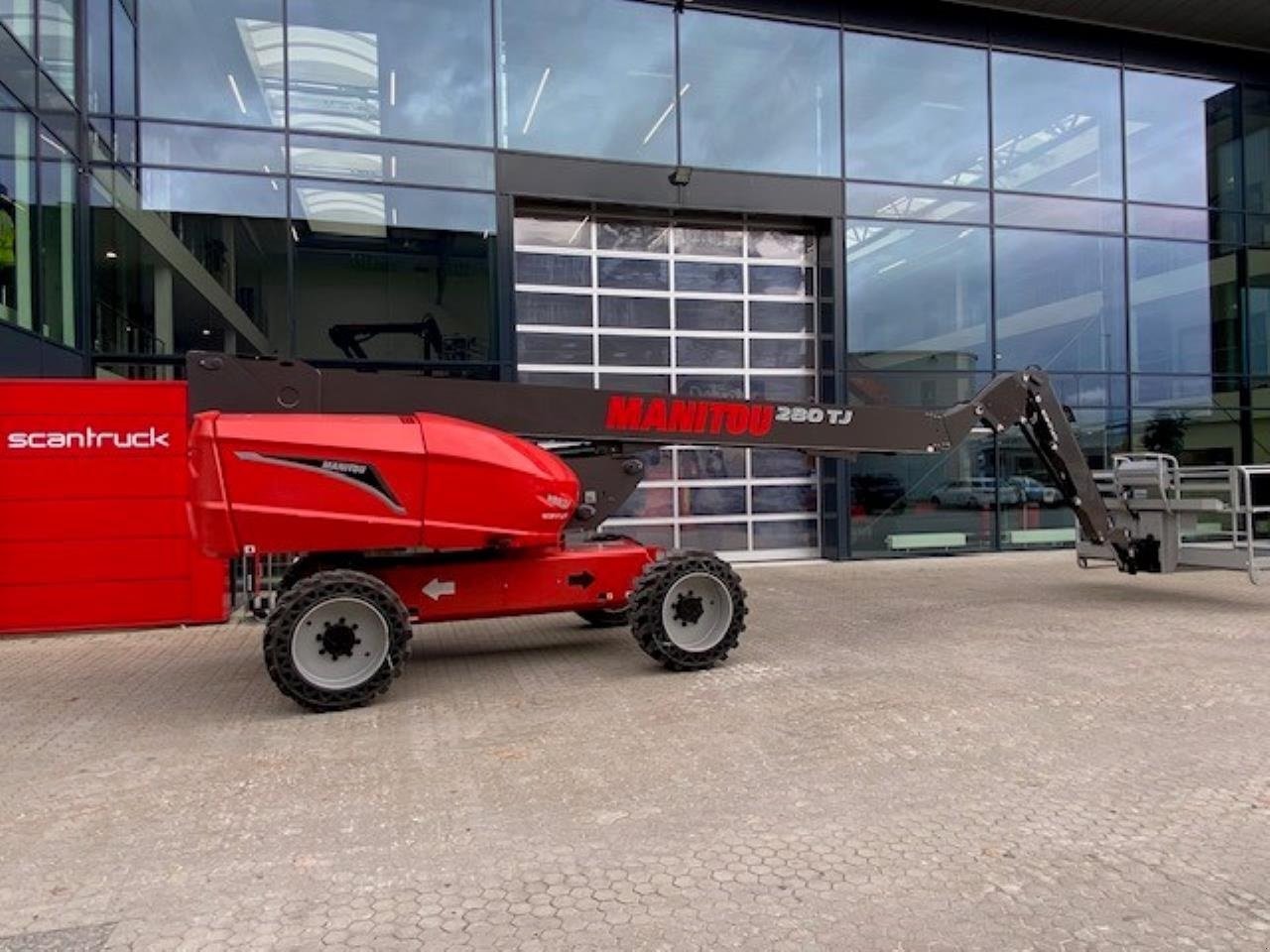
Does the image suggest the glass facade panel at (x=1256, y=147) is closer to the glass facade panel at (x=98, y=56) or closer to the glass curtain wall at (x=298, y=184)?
the glass curtain wall at (x=298, y=184)

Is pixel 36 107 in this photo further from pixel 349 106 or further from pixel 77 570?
pixel 77 570

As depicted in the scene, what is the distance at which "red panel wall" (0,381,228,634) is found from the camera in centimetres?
817

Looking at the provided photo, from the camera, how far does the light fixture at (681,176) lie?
12.9m

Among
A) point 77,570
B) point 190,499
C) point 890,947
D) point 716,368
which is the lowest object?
point 890,947

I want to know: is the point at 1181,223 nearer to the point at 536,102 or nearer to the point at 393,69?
the point at 536,102

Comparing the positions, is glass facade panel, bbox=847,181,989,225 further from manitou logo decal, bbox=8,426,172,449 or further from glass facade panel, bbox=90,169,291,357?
manitou logo decal, bbox=8,426,172,449

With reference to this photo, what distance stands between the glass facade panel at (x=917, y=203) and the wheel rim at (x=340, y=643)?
10820 mm

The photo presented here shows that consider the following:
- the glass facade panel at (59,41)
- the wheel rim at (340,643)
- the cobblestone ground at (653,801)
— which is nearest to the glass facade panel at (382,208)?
the glass facade panel at (59,41)

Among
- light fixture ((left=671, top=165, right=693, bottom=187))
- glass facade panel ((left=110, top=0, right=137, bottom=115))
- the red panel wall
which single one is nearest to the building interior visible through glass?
glass facade panel ((left=110, top=0, right=137, bottom=115))

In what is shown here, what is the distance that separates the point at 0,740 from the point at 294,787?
2.26 metres

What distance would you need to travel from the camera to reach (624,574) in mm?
6992

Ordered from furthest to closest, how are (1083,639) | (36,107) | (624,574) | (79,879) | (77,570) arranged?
1. (36,107)
2. (77,570)
3. (1083,639)
4. (624,574)
5. (79,879)

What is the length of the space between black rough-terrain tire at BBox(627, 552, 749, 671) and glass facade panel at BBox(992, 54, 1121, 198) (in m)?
11.0

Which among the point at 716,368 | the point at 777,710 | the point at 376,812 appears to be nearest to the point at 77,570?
the point at 376,812
